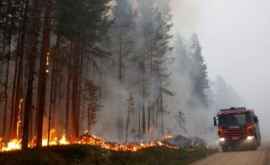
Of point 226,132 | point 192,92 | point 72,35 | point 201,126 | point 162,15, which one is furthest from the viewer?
point 201,126

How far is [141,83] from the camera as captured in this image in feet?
196

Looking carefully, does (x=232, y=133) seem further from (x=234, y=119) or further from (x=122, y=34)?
(x=122, y=34)

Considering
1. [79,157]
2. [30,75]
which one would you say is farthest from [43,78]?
[79,157]

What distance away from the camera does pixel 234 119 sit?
40875mm

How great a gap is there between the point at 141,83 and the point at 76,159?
4135 centimetres

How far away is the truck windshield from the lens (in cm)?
4053

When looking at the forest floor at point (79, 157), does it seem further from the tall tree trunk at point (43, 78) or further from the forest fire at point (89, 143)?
the tall tree trunk at point (43, 78)

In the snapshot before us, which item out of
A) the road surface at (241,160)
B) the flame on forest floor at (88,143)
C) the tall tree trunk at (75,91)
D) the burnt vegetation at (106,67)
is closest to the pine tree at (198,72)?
the burnt vegetation at (106,67)

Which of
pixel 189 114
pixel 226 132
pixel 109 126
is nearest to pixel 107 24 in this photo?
pixel 226 132

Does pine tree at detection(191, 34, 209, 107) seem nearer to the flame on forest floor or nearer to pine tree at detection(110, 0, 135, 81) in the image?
pine tree at detection(110, 0, 135, 81)

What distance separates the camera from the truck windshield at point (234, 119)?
4053 cm

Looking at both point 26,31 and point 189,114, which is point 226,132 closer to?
point 26,31

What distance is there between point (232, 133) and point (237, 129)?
1.97ft

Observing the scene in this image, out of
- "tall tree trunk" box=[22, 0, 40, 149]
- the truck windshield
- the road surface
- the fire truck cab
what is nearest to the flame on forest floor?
"tall tree trunk" box=[22, 0, 40, 149]
